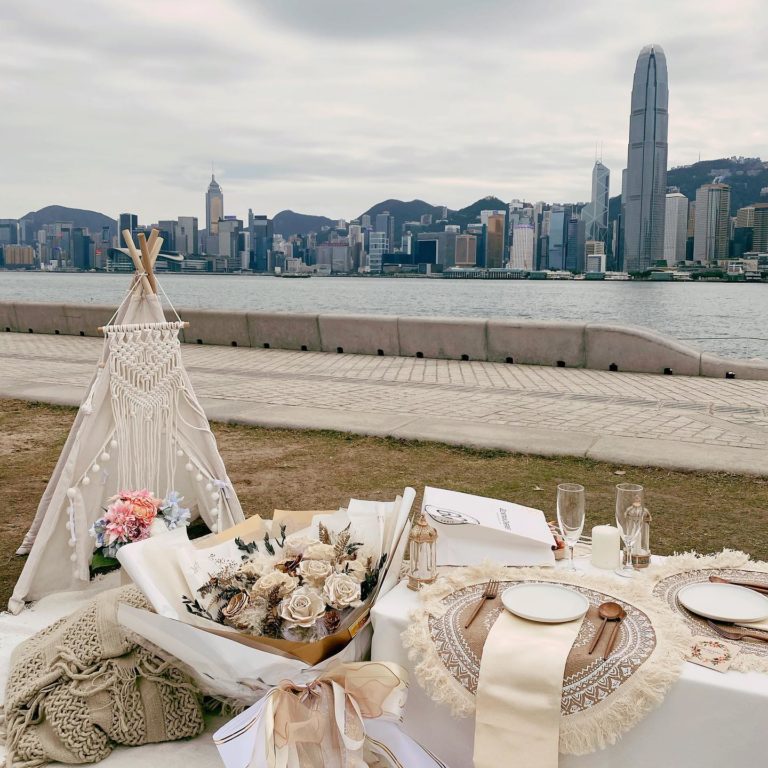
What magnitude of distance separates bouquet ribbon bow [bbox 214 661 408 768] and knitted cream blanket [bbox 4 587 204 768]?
66 cm

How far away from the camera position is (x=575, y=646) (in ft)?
8.16

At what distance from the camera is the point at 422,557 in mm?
2992

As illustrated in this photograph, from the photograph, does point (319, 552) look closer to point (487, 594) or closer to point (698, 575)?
point (487, 594)

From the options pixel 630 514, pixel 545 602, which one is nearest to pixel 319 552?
pixel 545 602

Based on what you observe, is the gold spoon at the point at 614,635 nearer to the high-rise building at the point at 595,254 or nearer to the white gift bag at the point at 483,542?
the white gift bag at the point at 483,542

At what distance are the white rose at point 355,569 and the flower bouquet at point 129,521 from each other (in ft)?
5.33

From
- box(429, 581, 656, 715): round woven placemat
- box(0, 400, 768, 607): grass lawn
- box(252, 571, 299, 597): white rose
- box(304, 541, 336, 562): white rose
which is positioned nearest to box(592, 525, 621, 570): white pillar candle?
box(429, 581, 656, 715): round woven placemat

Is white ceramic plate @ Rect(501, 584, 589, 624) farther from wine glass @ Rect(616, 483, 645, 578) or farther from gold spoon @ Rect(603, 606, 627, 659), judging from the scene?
wine glass @ Rect(616, 483, 645, 578)

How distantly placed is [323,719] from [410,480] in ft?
13.7

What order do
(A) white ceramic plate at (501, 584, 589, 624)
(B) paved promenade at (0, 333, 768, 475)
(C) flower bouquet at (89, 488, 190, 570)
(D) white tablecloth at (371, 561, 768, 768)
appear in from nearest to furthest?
(D) white tablecloth at (371, 561, 768, 768) < (A) white ceramic plate at (501, 584, 589, 624) < (C) flower bouquet at (89, 488, 190, 570) < (B) paved promenade at (0, 333, 768, 475)

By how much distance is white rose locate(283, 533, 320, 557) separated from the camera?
3.10 metres

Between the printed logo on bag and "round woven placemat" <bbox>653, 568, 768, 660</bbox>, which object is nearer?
"round woven placemat" <bbox>653, 568, 768, 660</bbox>

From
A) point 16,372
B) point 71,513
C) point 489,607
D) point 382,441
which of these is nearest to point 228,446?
point 382,441

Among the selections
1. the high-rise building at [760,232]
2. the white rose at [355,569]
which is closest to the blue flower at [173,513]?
the white rose at [355,569]
